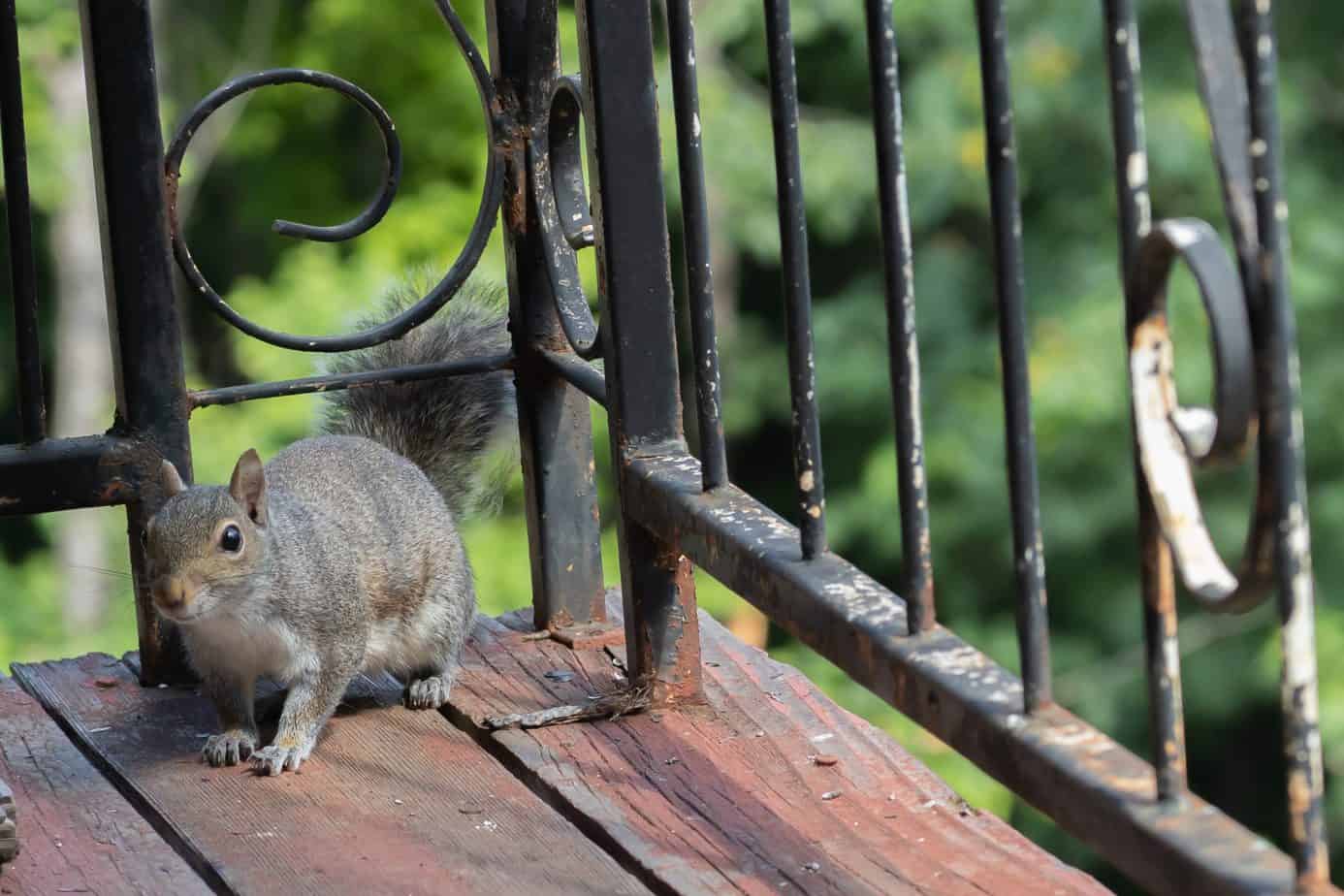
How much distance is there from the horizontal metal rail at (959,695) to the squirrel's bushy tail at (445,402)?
467 mm

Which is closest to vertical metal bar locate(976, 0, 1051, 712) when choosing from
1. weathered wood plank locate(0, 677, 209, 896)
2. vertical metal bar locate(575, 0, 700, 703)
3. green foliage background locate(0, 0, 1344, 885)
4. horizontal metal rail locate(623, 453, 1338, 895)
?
horizontal metal rail locate(623, 453, 1338, 895)

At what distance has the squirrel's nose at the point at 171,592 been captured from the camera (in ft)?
6.22

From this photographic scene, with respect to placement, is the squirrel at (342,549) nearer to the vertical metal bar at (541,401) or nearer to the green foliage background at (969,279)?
the vertical metal bar at (541,401)

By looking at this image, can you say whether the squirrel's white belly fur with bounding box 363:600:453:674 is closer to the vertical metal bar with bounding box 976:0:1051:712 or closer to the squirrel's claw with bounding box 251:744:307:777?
the squirrel's claw with bounding box 251:744:307:777

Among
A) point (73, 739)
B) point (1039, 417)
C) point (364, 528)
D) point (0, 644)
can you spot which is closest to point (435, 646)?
point (364, 528)

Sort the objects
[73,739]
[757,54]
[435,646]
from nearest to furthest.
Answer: [73,739] → [435,646] → [757,54]

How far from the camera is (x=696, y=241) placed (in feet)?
5.34

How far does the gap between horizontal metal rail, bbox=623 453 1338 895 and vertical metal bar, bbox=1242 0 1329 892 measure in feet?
0.16

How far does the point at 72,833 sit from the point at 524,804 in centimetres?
38

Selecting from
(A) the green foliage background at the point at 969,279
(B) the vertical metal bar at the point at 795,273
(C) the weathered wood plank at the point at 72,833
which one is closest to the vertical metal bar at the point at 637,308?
(B) the vertical metal bar at the point at 795,273

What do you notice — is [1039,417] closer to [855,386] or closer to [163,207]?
[855,386]

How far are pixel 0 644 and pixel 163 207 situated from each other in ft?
14.1

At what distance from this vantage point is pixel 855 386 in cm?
695

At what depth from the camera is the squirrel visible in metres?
1.94
